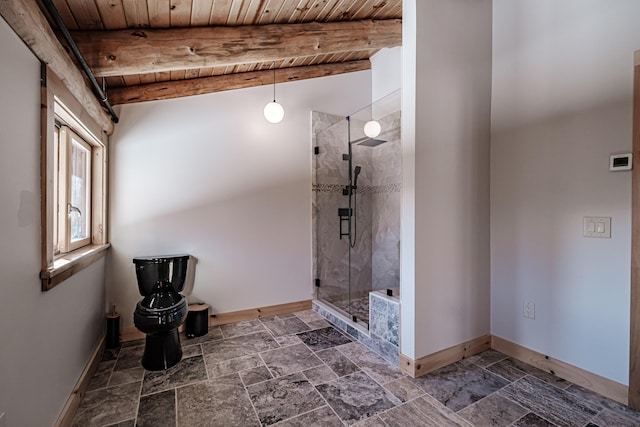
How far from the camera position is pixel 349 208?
11.7ft

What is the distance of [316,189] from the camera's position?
140 inches

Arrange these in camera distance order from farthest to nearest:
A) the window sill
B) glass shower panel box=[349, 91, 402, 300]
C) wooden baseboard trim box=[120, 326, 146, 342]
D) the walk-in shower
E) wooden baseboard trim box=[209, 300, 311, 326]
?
the walk-in shower < glass shower panel box=[349, 91, 402, 300] < wooden baseboard trim box=[209, 300, 311, 326] < wooden baseboard trim box=[120, 326, 146, 342] < the window sill

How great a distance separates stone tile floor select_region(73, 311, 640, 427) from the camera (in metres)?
1.66

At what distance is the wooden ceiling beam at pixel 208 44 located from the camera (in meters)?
1.95

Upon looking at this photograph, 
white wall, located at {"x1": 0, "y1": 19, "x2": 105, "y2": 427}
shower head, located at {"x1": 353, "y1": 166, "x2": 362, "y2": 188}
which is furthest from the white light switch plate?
white wall, located at {"x1": 0, "y1": 19, "x2": 105, "y2": 427}

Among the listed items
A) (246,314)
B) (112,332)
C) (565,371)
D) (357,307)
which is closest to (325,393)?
(357,307)

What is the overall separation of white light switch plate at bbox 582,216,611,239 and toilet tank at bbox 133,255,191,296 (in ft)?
10.1

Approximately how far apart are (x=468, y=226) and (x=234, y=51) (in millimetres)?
2266

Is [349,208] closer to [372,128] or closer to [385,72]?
[372,128]

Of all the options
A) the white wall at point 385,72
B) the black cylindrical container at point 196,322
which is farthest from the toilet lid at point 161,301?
the white wall at point 385,72

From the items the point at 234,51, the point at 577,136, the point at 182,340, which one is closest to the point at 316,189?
the point at 234,51

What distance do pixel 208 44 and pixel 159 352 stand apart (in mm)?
2306

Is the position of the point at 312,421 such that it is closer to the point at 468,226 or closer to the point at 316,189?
the point at 468,226

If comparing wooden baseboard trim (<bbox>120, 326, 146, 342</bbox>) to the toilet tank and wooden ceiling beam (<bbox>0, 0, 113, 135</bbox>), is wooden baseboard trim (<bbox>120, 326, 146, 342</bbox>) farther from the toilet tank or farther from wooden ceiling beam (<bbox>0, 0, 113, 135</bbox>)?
wooden ceiling beam (<bbox>0, 0, 113, 135</bbox>)
